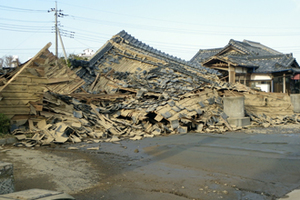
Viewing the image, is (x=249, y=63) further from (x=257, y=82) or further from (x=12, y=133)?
(x=12, y=133)

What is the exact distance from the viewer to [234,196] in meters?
5.20

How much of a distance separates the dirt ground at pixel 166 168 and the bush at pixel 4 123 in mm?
1008

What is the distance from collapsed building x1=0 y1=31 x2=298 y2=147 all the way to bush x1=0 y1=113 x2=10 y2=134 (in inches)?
12.4

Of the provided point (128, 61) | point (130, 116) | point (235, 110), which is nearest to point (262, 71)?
point (128, 61)

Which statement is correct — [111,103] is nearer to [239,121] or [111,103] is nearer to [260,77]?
[239,121]

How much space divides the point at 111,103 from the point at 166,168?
741 cm

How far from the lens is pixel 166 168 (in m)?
7.04

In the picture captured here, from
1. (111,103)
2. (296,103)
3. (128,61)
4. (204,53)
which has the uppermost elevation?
(204,53)

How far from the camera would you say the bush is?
400 inches

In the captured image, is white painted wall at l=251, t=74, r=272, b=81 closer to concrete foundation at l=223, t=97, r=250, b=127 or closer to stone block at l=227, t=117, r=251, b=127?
concrete foundation at l=223, t=97, r=250, b=127

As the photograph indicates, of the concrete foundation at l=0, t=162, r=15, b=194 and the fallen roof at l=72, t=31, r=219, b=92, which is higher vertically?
the fallen roof at l=72, t=31, r=219, b=92

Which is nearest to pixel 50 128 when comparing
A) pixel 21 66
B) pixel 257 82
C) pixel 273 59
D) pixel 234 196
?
pixel 21 66

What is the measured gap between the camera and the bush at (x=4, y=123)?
33.4 feet

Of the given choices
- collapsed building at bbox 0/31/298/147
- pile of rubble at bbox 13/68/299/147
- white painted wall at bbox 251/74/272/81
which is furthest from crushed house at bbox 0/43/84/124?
white painted wall at bbox 251/74/272/81
